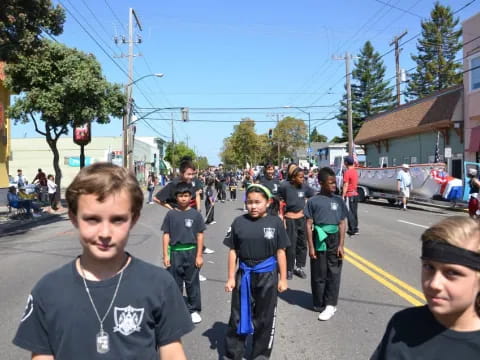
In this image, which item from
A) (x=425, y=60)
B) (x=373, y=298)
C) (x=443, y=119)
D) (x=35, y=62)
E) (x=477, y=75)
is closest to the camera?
(x=373, y=298)

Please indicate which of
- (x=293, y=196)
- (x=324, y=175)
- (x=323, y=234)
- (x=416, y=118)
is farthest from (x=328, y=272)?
(x=416, y=118)

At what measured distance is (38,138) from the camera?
→ 57312mm

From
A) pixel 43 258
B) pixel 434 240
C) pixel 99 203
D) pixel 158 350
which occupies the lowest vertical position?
pixel 43 258

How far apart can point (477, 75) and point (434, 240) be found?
24.4 m

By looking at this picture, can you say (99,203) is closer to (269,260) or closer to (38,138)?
(269,260)

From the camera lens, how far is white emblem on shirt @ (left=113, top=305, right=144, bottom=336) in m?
1.89

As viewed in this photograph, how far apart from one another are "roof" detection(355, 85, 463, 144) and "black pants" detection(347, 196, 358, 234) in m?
15.3

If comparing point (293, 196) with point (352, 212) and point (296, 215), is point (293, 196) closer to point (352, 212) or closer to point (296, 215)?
point (296, 215)

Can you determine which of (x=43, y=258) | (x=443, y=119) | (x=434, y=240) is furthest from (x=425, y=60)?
(x=434, y=240)

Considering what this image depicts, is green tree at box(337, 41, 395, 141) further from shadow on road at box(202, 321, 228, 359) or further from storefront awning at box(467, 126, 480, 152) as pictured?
shadow on road at box(202, 321, 228, 359)

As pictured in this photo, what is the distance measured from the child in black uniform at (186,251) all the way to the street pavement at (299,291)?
387 millimetres

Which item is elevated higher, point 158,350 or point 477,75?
point 477,75

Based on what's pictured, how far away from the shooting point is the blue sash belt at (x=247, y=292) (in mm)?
4059

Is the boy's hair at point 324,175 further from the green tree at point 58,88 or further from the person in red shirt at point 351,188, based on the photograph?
the green tree at point 58,88
